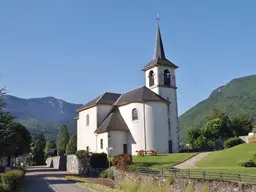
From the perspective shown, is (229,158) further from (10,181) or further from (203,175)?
(10,181)

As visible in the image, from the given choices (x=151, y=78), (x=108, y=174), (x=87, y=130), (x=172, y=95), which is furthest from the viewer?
(x=87, y=130)

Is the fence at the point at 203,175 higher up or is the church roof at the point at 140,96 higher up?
the church roof at the point at 140,96

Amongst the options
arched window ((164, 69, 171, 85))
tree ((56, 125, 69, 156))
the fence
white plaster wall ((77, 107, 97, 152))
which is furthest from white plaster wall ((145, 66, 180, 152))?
tree ((56, 125, 69, 156))

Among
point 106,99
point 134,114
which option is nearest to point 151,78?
point 134,114

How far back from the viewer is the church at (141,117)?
44594 mm

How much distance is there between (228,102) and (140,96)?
107 meters

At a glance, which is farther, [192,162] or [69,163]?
[69,163]

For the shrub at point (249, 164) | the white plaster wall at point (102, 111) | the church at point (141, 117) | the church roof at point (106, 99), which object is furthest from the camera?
the church roof at point (106, 99)

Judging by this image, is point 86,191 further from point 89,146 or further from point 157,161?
point 89,146

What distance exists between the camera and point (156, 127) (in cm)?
4444

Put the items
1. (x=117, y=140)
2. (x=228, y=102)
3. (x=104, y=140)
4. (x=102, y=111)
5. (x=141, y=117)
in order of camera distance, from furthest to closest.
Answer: (x=228, y=102), (x=102, y=111), (x=104, y=140), (x=117, y=140), (x=141, y=117)

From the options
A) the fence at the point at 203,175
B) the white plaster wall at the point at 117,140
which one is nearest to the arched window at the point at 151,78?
the white plaster wall at the point at 117,140

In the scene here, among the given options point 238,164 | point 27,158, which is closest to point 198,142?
point 238,164

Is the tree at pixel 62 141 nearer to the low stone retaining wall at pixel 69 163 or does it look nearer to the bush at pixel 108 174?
the low stone retaining wall at pixel 69 163
